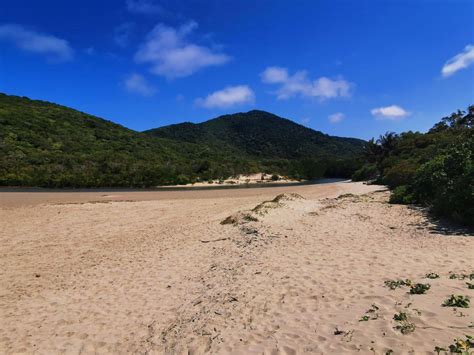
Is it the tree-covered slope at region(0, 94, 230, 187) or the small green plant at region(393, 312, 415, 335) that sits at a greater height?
the tree-covered slope at region(0, 94, 230, 187)

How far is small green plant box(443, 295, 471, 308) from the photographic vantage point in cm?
455

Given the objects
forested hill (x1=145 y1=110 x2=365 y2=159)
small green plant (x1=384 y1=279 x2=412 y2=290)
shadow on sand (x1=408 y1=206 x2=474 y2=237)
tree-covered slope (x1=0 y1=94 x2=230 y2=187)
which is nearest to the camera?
small green plant (x1=384 y1=279 x2=412 y2=290)

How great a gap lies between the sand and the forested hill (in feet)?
365

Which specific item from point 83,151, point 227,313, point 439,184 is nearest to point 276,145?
point 83,151

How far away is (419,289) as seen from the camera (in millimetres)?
5328

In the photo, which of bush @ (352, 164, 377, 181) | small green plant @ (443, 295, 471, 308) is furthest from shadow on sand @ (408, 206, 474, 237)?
bush @ (352, 164, 377, 181)

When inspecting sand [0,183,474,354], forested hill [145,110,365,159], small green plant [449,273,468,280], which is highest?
forested hill [145,110,365,159]

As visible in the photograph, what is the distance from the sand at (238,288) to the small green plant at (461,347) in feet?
0.33

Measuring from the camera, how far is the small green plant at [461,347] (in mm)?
3387

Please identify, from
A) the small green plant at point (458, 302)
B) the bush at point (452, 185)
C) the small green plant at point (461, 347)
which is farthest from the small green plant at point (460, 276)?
the bush at point (452, 185)

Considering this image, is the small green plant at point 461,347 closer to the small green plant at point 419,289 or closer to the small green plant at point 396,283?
the small green plant at point 419,289

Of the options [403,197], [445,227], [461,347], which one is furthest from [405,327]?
[403,197]

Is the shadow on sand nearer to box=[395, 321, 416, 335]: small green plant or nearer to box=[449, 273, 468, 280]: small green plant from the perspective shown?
box=[449, 273, 468, 280]: small green plant

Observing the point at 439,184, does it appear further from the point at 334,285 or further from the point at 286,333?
the point at 286,333
